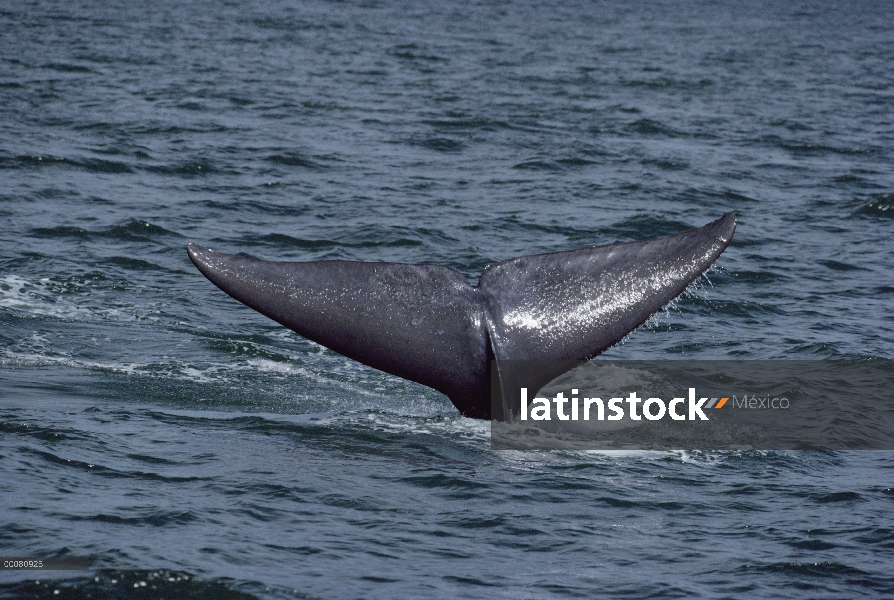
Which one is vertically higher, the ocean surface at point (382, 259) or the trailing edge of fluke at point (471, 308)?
the trailing edge of fluke at point (471, 308)

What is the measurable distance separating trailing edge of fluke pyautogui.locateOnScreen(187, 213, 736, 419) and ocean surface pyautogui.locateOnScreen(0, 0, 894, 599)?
2.91 ft

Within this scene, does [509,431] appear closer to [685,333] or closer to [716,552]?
[716,552]

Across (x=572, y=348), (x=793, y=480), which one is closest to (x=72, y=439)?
(x=572, y=348)

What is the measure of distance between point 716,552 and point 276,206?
10.8 metres

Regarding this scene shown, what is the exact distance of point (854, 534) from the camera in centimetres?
730

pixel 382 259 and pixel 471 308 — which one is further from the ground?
pixel 471 308

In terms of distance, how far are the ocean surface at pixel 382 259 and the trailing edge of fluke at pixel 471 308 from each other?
887mm

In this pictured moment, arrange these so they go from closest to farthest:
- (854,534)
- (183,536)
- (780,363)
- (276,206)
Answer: (183,536) → (854,534) → (780,363) → (276,206)

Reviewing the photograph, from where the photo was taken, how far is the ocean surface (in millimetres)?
6629

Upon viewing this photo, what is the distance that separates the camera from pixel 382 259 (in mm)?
14594

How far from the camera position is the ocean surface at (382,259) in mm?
6629

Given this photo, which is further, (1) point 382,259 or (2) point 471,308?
(1) point 382,259

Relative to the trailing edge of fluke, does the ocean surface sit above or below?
below

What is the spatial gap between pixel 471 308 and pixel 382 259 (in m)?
7.73
